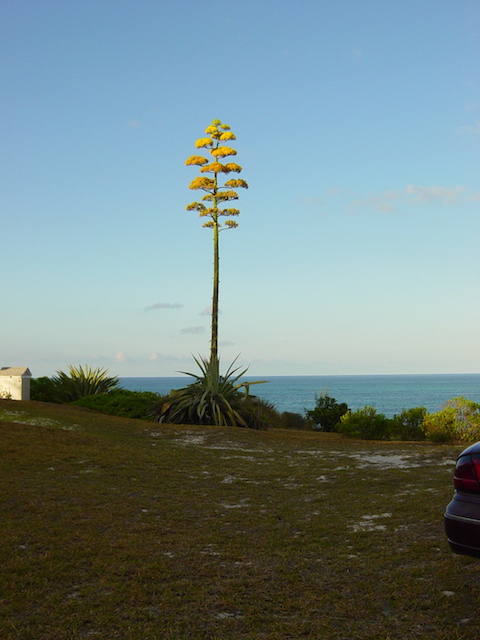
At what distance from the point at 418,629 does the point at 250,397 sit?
619 inches

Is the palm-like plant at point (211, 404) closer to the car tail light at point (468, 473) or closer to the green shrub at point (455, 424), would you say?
the green shrub at point (455, 424)

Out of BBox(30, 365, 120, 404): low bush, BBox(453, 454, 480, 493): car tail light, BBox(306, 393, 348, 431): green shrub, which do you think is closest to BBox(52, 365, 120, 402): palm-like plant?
BBox(30, 365, 120, 404): low bush

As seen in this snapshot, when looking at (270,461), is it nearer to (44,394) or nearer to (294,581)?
(294,581)

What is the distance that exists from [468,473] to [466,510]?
25 centimetres

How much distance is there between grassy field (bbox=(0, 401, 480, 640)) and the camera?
3.93 m

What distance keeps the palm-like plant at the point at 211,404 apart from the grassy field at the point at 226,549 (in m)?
6.16

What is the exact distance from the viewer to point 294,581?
4695mm

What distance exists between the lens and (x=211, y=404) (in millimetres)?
17391

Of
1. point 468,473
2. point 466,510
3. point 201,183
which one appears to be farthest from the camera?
point 201,183

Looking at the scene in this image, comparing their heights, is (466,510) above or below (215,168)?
below

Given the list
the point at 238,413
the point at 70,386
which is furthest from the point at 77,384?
the point at 238,413

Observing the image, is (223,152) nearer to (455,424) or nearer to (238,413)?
(238,413)

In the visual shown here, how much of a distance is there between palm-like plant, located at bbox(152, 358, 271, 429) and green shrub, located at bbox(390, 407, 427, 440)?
3819 millimetres

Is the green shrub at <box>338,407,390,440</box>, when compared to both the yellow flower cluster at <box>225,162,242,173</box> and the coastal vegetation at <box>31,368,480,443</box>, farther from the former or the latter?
the yellow flower cluster at <box>225,162,242,173</box>
